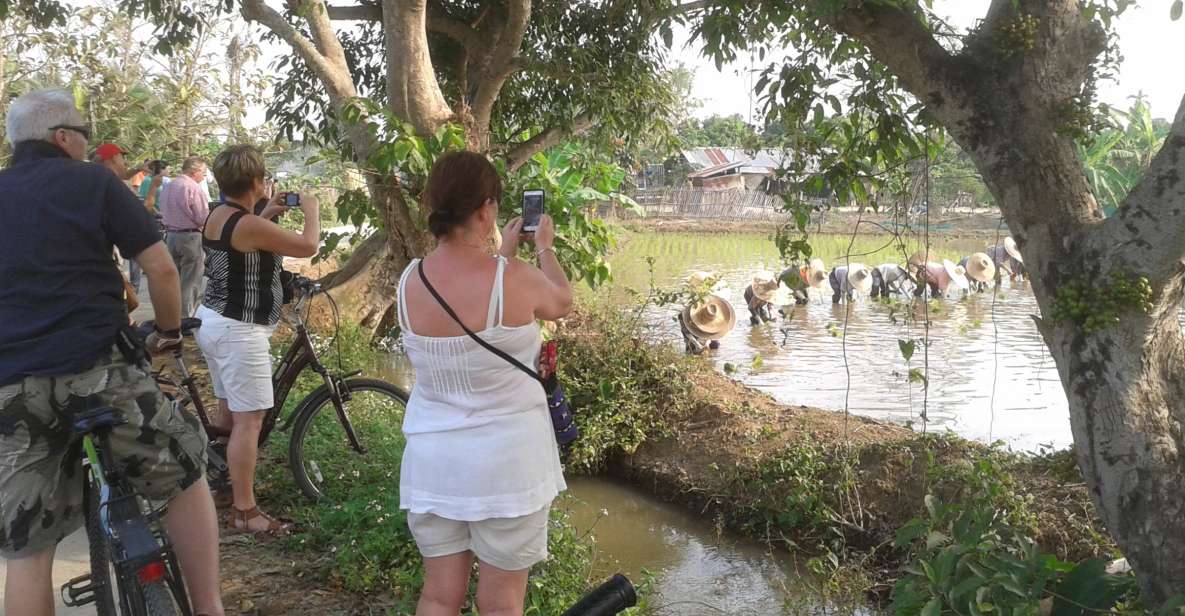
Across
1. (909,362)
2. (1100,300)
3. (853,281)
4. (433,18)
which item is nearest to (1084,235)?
(1100,300)

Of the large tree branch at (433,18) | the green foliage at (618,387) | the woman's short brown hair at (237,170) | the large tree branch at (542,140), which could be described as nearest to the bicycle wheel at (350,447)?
the woman's short brown hair at (237,170)

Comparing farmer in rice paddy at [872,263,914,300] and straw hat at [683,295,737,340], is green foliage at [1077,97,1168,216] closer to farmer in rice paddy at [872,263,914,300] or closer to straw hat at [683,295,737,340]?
farmer in rice paddy at [872,263,914,300]

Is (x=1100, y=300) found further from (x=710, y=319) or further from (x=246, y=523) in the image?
(x=710, y=319)

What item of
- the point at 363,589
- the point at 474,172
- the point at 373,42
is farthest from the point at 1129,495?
the point at 373,42

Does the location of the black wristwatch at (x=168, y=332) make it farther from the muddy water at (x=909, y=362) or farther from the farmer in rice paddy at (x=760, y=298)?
the farmer in rice paddy at (x=760, y=298)

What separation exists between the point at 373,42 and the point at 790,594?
6.99 m

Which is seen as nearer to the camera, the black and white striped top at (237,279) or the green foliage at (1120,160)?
the black and white striped top at (237,279)

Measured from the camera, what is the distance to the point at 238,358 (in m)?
3.78

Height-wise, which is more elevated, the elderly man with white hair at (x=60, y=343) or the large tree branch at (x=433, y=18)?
the large tree branch at (x=433, y=18)

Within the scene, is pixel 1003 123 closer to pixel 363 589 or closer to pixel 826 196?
pixel 826 196

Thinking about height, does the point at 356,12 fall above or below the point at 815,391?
above

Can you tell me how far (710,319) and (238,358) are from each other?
7.95 m

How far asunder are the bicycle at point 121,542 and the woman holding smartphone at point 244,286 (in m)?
1.14

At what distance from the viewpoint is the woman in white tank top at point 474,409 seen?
224 cm
